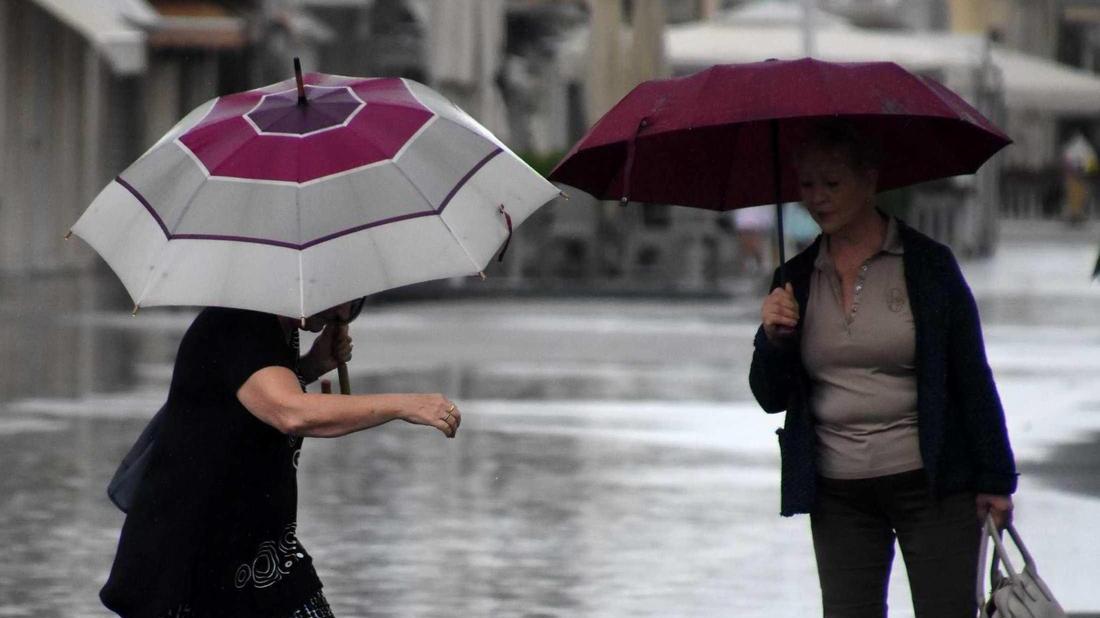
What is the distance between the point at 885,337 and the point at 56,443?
8573 millimetres

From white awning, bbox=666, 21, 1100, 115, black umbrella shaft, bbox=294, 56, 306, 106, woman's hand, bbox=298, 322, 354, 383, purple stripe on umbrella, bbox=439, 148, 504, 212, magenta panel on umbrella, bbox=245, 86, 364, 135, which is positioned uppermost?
white awning, bbox=666, 21, 1100, 115

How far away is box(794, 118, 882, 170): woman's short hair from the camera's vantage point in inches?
215

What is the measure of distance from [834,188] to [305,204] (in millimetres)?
1168

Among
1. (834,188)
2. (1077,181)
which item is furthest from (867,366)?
(1077,181)

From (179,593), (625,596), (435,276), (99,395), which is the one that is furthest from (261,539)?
(99,395)

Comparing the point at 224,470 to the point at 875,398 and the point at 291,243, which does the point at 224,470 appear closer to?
the point at 291,243

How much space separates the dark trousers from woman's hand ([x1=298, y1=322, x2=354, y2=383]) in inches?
42.6

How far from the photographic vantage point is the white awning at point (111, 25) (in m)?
32.0

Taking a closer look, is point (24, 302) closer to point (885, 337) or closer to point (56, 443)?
point (56, 443)

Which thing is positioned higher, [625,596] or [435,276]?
[435,276]

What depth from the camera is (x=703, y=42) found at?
3712 centimetres

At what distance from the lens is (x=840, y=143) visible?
547 cm

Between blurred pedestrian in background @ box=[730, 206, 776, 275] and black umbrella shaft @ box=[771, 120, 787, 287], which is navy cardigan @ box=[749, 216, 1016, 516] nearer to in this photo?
black umbrella shaft @ box=[771, 120, 787, 287]

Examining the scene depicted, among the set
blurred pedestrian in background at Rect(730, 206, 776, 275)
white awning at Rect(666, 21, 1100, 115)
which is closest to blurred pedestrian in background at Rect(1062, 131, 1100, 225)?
white awning at Rect(666, 21, 1100, 115)
